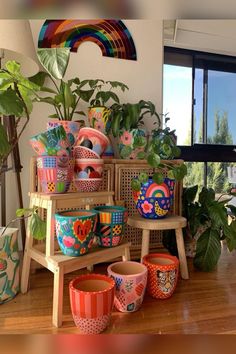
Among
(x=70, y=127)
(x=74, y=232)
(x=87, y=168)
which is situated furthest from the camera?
(x=70, y=127)

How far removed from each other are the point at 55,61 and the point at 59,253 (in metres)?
0.80

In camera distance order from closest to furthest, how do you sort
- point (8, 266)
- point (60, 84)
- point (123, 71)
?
point (8, 266), point (60, 84), point (123, 71)

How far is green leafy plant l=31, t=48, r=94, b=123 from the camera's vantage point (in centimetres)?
110

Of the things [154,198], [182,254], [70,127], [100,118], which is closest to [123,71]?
[100,118]

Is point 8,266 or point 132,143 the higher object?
point 132,143

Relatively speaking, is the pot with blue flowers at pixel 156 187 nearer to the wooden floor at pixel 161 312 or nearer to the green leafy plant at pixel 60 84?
the wooden floor at pixel 161 312

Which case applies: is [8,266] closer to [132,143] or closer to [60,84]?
[132,143]

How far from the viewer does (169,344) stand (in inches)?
6.3

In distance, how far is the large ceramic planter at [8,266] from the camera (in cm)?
113

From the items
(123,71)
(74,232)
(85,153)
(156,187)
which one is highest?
(123,71)

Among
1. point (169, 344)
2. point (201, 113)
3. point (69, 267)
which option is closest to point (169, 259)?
point (69, 267)

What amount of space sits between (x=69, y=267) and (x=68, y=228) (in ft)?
0.49

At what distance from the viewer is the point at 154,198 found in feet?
4.58

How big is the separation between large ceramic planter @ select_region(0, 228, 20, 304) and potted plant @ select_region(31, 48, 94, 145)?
1.70ft
